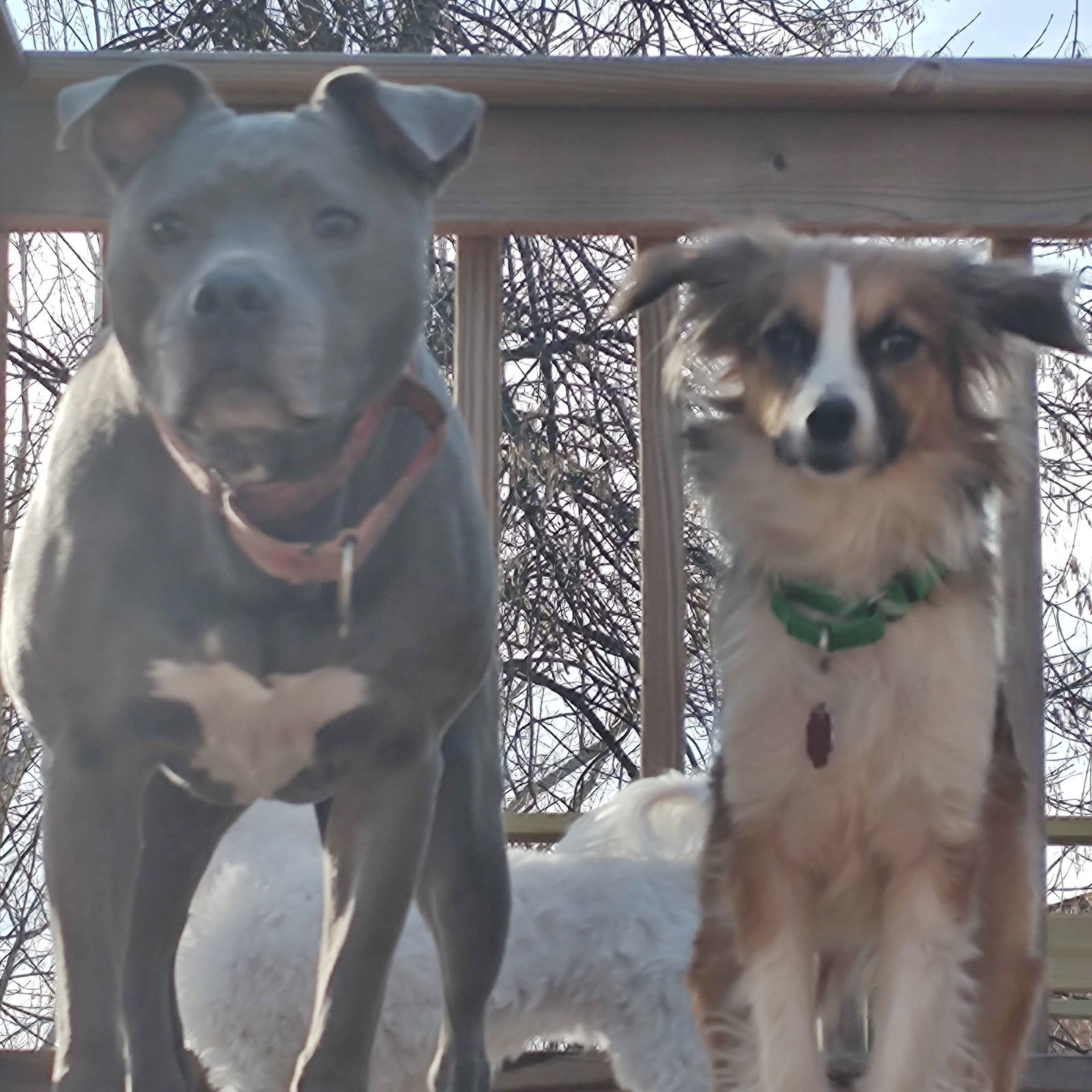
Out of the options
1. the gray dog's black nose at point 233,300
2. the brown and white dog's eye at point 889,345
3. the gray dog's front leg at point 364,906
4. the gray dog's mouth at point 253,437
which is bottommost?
the gray dog's front leg at point 364,906

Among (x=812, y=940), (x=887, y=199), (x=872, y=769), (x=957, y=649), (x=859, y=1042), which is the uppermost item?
(x=887, y=199)

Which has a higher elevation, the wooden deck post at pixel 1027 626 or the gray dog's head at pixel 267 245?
the gray dog's head at pixel 267 245

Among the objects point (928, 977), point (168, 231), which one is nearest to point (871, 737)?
point (928, 977)

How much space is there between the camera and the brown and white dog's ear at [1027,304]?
2.13m

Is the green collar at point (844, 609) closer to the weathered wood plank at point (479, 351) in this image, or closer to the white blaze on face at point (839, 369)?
the white blaze on face at point (839, 369)

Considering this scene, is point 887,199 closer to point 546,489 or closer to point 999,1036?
point 999,1036

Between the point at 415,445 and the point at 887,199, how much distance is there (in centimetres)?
102

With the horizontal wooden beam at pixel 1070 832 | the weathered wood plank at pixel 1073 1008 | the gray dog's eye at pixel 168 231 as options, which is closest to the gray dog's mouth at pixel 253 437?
the gray dog's eye at pixel 168 231

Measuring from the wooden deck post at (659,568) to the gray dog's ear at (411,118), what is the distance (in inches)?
35.1

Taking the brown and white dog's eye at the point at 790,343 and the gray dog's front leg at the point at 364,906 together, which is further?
the brown and white dog's eye at the point at 790,343

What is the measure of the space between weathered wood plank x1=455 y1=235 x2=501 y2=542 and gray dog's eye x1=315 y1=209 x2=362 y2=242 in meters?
0.93

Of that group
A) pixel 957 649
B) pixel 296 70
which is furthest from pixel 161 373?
pixel 957 649

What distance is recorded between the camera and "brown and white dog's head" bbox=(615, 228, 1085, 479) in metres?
2.05

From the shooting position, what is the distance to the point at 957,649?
211 centimetres
